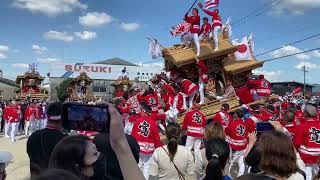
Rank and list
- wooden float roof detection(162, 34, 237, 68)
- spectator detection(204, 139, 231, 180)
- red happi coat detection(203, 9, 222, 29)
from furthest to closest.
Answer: red happi coat detection(203, 9, 222, 29), wooden float roof detection(162, 34, 237, 68), spectator detection(204, 139, 231, 180)

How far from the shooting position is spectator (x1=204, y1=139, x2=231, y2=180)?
363cm

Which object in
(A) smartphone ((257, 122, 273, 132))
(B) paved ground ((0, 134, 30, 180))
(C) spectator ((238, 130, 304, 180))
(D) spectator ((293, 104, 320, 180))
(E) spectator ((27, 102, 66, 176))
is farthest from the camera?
(B) paved ground ((0, 134, 30, 180))

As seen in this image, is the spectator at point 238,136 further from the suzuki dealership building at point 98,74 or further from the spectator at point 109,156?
the suzuki dealership building at point 98,74

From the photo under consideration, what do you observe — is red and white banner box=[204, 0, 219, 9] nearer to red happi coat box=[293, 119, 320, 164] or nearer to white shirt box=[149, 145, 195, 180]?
red happi coat box=[293, 119, 320, 164]

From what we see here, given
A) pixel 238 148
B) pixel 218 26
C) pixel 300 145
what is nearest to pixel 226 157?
pixel 300 145

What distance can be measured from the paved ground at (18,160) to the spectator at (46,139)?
4.71 m

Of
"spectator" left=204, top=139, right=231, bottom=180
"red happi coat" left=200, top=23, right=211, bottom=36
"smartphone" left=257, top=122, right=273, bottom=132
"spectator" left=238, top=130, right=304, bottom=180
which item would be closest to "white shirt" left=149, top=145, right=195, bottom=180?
"smartphone" left=257, top=122, right=273, bottom=132

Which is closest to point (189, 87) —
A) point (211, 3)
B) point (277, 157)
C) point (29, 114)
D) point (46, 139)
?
point (211, 3)

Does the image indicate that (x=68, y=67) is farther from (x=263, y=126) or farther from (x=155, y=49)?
(x=263, y=126)

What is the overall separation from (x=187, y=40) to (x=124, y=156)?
14.5 meters

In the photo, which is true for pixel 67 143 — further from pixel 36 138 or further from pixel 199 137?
pixel 199 137

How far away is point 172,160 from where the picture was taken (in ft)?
18.2

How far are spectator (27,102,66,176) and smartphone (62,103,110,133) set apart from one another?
2.23 meters

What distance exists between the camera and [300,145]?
8141 mm
